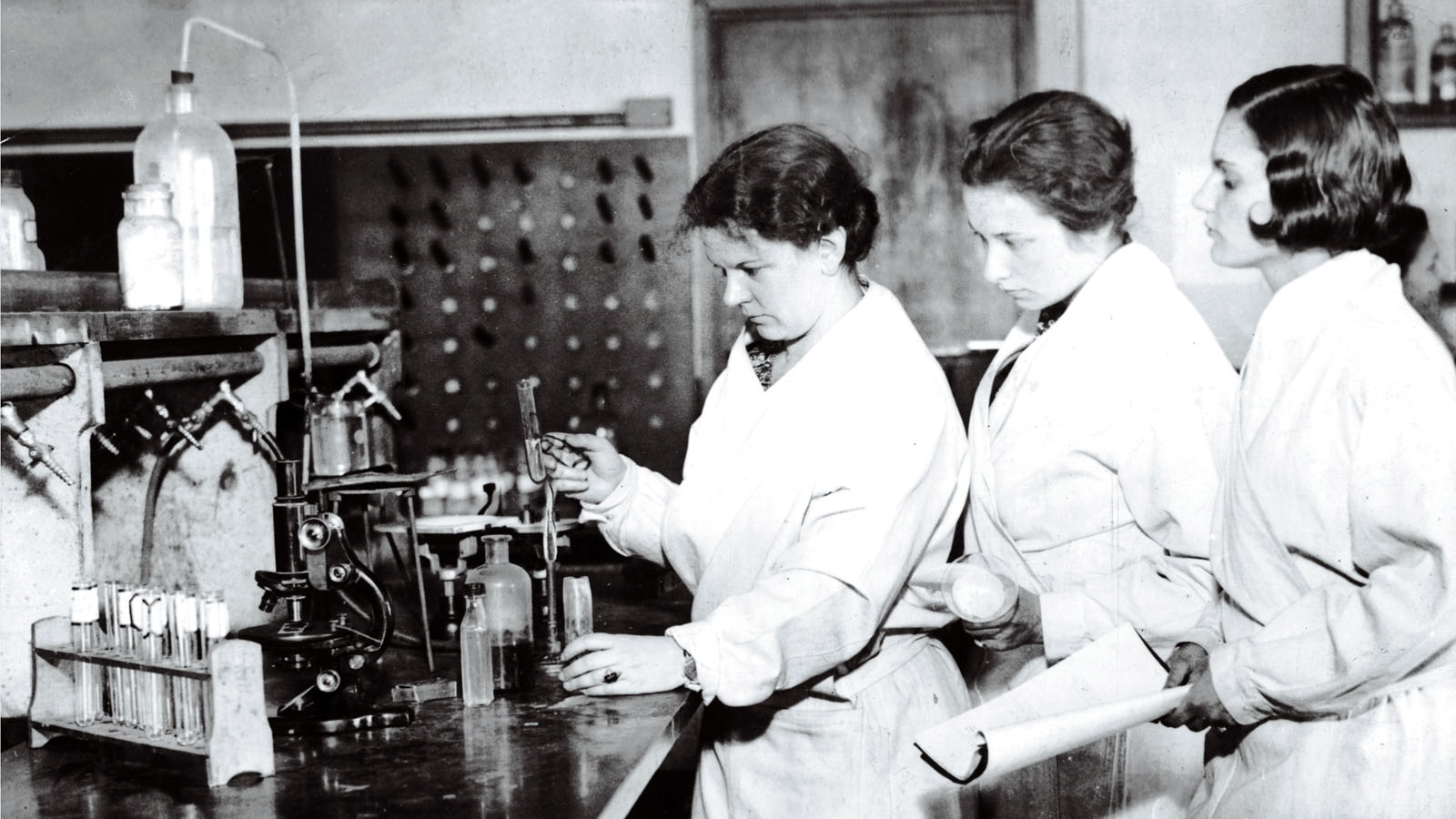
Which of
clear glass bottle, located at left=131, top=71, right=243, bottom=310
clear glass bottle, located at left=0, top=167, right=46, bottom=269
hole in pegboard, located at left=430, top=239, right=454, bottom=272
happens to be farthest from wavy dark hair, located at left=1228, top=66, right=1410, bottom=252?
hole in pegboard, located at left=430, top=239, right=454, bottom=272

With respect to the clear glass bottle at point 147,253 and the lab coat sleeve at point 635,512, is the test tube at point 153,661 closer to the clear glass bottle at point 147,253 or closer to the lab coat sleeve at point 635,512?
the clear glass bottle at point 147,253

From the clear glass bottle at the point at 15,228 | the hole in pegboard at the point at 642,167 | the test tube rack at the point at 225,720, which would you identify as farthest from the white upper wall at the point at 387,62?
the test tube rack at the point at 225,720

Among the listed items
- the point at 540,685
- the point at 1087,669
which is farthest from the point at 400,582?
the point at 1087,669

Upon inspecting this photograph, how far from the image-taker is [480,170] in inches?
138

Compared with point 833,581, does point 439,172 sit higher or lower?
higher

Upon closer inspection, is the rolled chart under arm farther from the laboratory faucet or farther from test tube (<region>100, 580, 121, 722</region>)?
the laboratory faucet

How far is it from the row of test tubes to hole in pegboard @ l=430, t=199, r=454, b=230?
2073 millimetres

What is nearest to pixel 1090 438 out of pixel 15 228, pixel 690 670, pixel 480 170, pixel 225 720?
pixel 690 670

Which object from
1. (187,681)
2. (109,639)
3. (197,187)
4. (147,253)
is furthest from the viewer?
(197,187)

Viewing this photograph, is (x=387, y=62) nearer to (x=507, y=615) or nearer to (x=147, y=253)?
(x=147, y=253)

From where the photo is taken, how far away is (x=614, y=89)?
3.44m

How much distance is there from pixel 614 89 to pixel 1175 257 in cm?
162

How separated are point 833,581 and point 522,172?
2.18 metres

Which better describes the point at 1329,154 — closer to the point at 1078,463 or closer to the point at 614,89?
the point at 1078,463
